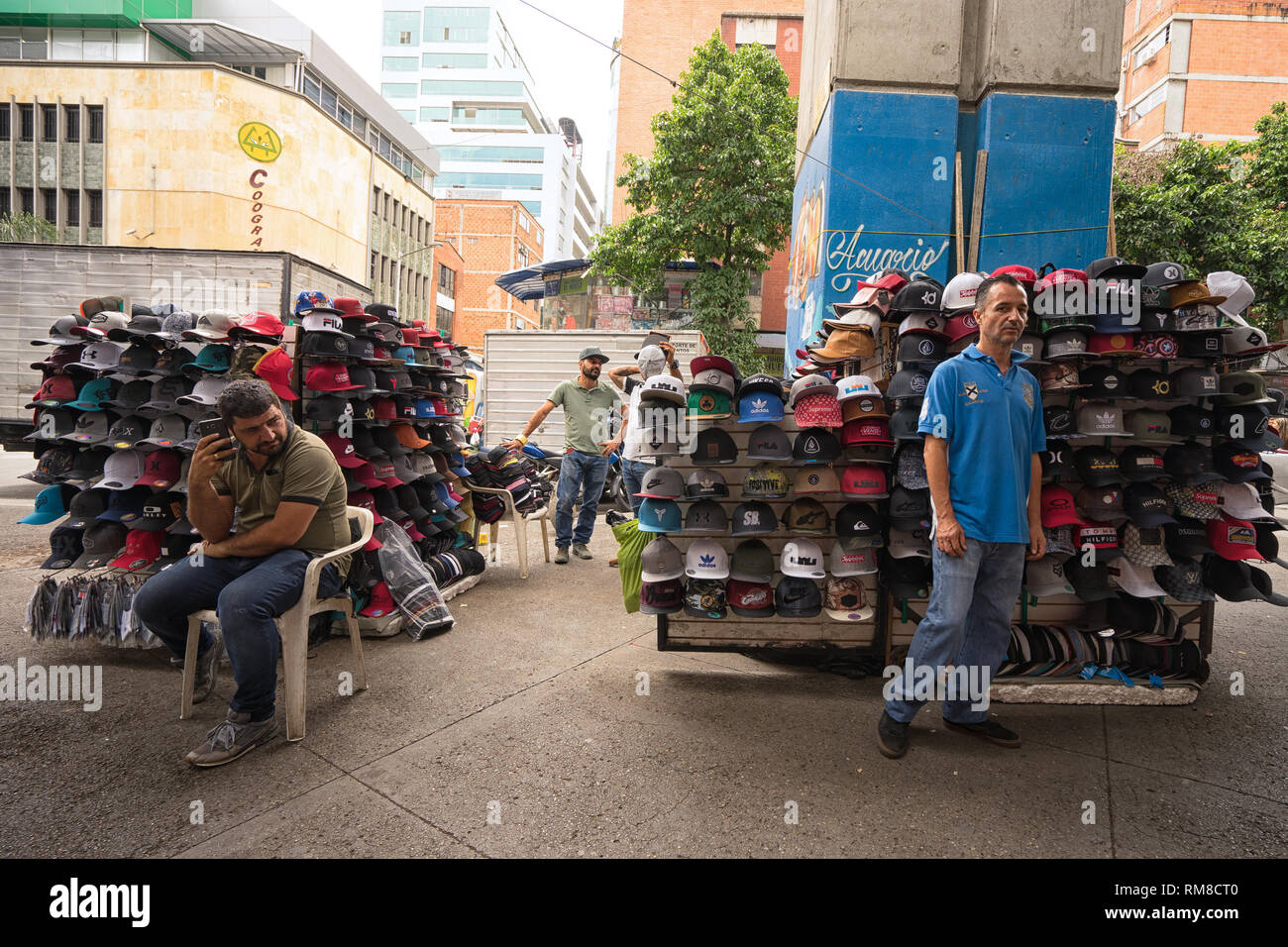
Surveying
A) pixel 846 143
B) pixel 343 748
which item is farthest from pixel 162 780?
pixel 846 143

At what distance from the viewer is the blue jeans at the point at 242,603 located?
3.18 m

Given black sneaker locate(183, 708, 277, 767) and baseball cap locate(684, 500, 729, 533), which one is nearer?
black sneaker locate(183, 708, 277, 767)

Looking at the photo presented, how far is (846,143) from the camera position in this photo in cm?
637

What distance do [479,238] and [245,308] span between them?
A: 52470 mm

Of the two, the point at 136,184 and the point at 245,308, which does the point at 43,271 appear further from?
the point at 136,184

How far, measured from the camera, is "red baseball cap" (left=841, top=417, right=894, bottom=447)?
3.77m

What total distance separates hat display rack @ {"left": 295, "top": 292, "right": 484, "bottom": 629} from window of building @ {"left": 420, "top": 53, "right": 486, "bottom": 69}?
105789 mm

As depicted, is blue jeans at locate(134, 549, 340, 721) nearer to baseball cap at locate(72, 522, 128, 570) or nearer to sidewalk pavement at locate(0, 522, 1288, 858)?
sidewalk pavement at locate(0, 522, 1288, 858)

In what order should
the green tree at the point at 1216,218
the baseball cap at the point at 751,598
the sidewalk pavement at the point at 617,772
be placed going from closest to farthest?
the sidewalk pavement at the point at 617,772 < the baseball cap at the point at 751,598 < the green tree at the point at 1216,218

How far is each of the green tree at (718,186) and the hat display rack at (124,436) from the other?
664 inches

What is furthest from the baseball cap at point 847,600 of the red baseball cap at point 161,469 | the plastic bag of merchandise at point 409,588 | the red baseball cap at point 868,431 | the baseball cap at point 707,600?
the red baseball cap at point 161,469

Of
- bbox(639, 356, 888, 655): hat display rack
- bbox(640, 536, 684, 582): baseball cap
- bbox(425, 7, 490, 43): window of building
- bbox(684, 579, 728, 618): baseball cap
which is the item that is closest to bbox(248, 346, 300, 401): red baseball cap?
bbox(639, 356, 888, 655): hat display rack

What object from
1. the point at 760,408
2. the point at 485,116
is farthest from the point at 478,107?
the point at 760,408

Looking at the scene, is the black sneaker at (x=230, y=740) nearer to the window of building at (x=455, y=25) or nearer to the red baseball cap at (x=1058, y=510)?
the red baseball cap at (x=1058, y=510)
